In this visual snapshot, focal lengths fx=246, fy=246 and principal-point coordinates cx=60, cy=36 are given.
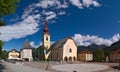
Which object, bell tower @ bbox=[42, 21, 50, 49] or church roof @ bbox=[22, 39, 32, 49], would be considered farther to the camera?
church roof @ bbox=[22, 39, 32, 49]

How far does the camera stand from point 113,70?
41344mm

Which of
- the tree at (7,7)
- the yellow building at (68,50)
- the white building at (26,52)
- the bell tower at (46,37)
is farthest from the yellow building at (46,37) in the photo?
the tree at (7,7)

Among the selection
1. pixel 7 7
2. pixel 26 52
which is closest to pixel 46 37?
pixel 26 52

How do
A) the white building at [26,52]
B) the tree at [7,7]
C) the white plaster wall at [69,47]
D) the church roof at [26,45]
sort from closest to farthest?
the tree at [7,7] → the white plaster wall at [69,47] → the white building at [26,52] → the church roof at [26,45]

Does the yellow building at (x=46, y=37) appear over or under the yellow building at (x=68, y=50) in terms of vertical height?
over

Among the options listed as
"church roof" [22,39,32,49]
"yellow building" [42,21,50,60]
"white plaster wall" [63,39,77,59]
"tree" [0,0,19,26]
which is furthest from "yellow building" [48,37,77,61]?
"tree" [0,0,19,26]

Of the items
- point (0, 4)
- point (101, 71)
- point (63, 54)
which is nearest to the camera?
point (0, 4)

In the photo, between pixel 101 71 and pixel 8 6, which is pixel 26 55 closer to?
pixel 101 71

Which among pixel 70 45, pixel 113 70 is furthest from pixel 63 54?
pixel 113 70

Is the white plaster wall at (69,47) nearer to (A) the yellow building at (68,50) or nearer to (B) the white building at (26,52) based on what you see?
(A) the yellow building at (68,50)

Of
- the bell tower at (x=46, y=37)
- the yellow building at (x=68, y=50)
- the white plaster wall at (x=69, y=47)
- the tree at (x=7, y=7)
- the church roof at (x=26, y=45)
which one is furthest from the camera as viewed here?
the church roof at (x=26, y=45)

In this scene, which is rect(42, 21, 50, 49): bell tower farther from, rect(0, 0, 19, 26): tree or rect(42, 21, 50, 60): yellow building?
rect(0, 0, 19, 26): tree

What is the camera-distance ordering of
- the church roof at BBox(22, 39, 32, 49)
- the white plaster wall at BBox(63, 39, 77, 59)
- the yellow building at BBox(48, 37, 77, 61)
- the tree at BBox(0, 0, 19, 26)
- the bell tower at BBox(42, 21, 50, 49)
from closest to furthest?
1. the tree at BBox(0, 0, 19, 26)
2. the yellow building at BBox(48, 37, 77, 61)
3. the white plaster wall at BBox(63, 39, 77, 59)
4. the bell tower at BBox(42, 21, 50, 49)
5. the church roof at BBox(22, 39, 32, 49)

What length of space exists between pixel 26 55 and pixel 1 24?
112328mm
